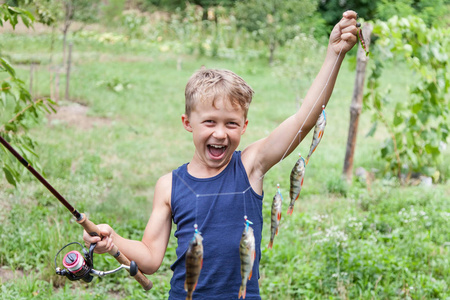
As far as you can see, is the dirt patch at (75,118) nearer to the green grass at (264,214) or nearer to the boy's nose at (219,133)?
the green grass at (264,214)

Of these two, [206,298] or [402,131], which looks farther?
[402,131]

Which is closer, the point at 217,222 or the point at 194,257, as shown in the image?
the point at 194,257

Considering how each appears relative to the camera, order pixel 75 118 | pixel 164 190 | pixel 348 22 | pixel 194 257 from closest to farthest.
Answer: pixel 194 257 → pixel 348 22 → pixel 164 190 → pixel 75 118

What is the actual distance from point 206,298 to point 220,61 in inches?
634

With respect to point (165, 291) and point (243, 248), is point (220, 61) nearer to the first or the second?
point (165, 291)

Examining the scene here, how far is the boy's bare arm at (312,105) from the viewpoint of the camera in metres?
2.33

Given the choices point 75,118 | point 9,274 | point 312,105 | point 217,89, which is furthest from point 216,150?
point 75,118

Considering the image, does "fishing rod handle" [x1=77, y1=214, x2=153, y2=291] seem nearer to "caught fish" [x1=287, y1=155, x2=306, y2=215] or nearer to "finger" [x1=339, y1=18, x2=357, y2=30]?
"caught fish" [x1=287, y1=155, x2=306, y2=215]

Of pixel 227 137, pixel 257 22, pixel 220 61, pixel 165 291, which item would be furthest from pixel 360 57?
pixel 257 22

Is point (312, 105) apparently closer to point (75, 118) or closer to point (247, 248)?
point (247, 248)

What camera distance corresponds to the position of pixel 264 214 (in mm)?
5898

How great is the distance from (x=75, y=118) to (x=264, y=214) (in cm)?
548

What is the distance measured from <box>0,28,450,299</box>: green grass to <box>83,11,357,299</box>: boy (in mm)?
1850

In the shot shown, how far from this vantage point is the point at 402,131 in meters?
7.07
